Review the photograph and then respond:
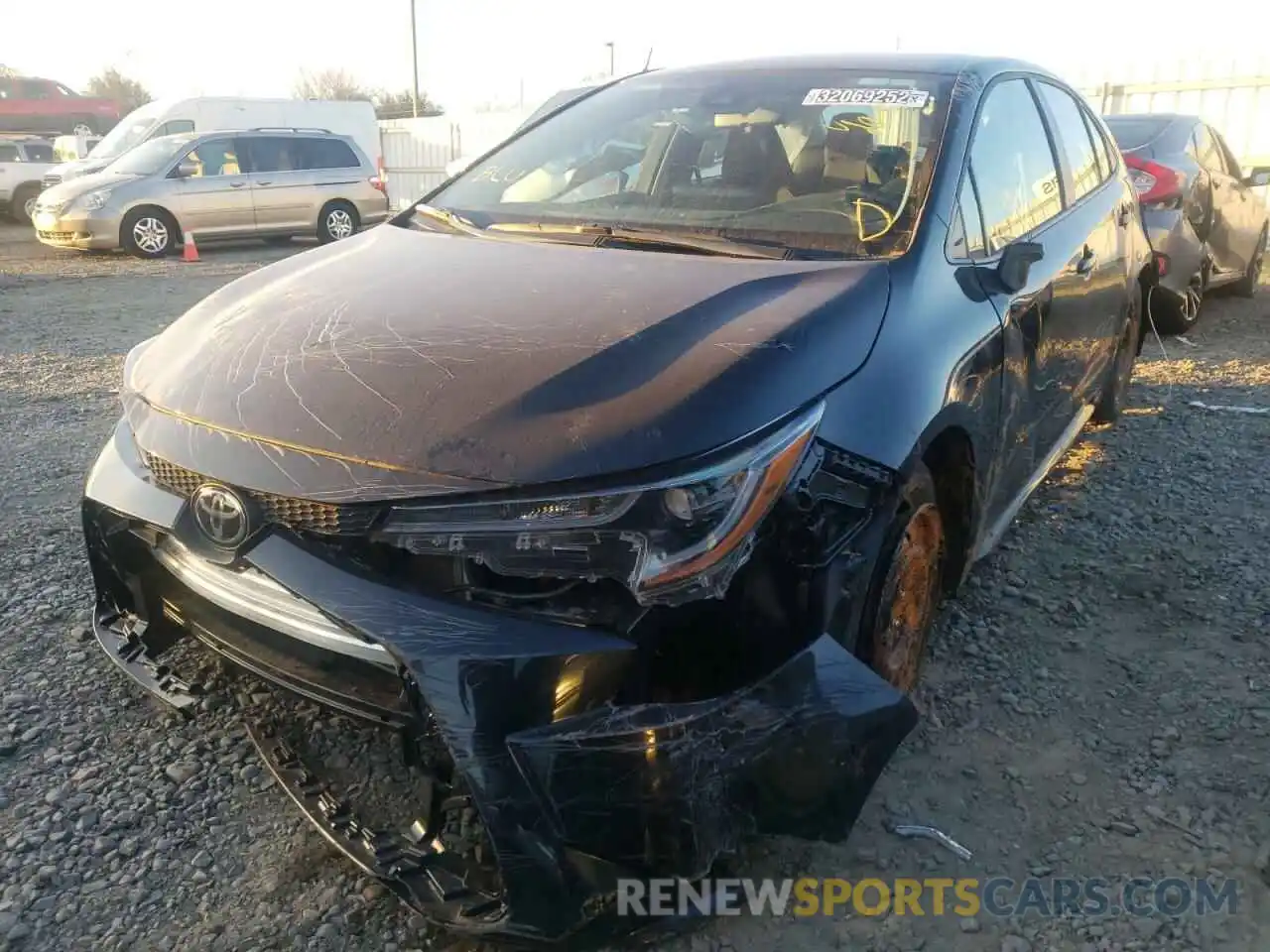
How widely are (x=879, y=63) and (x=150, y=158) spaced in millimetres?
12347

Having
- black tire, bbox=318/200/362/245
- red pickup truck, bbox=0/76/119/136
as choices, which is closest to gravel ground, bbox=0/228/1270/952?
black tire, bbox=318/200/362/245

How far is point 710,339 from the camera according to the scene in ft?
6.73

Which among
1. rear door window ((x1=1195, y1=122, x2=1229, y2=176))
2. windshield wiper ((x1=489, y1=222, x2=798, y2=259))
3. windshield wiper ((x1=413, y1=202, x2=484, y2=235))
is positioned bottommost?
rear door window ((x1=1195, y1=122, x2=1229, y2=176))

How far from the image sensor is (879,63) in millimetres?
3113

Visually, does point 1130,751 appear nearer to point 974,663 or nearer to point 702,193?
point 974,663

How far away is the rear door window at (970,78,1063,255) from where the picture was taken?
9.46 ft

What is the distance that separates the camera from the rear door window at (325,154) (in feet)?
46.0

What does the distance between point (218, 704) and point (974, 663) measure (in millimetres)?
2091

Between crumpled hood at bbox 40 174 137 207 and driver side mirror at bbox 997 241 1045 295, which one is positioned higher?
driver side mirror at bbox 997 241 1045 295

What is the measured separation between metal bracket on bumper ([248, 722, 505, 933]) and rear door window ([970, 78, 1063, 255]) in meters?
2.09

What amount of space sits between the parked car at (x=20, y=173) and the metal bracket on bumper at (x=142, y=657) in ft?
57.0

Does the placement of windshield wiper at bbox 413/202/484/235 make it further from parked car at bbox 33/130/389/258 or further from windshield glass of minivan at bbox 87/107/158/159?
windshield glass of minivan at bbox 87/107/158/159

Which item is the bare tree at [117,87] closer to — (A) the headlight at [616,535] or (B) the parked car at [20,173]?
(B) the parked car at [20,173]

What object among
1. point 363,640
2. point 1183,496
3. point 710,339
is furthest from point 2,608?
point 1183,496
